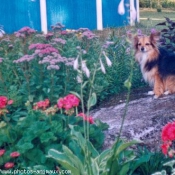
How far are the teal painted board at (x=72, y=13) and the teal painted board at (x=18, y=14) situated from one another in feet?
2.09

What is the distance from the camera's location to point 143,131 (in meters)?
5.40

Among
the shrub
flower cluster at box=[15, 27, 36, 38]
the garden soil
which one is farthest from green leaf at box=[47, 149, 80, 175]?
flower cluster at box=[15, 27, 36, 38]

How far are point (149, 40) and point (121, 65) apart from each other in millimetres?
615

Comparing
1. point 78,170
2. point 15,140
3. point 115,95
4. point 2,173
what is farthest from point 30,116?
point 115,95

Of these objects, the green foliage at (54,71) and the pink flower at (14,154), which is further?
the green foliage at (54,71)

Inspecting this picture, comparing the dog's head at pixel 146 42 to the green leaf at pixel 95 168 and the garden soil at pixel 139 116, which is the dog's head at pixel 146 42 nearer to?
the garden soil at pixel 139 116

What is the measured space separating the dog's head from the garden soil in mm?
612

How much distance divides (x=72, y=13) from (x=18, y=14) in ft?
7.07

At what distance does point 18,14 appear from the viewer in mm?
17438

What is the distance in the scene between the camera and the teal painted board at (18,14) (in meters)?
17.2

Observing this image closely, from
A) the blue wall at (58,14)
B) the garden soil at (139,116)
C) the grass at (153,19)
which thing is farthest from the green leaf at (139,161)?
the blue wall at (58,14)

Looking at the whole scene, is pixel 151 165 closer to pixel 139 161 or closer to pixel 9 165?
pixel 139 161

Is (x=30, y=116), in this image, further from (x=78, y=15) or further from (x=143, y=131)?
(x=78, y=15)

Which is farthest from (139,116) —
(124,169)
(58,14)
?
(58,14)
